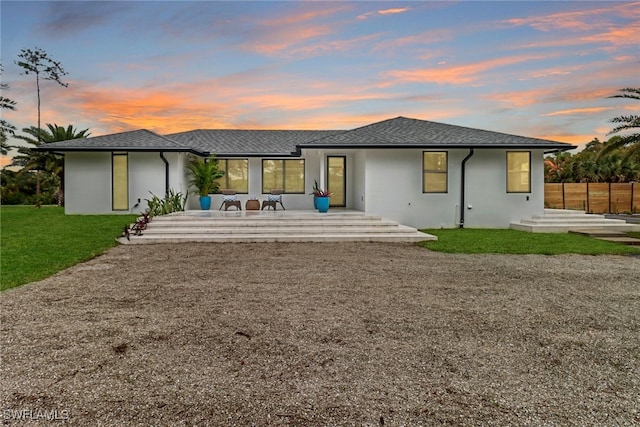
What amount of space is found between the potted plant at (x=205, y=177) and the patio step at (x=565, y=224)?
36.7 ft

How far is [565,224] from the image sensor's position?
47.2 feet

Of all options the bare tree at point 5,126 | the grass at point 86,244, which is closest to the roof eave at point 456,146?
the grass at point 86,244

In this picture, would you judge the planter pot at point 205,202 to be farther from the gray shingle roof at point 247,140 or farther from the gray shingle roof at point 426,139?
the gray shingle roof at point 426,139

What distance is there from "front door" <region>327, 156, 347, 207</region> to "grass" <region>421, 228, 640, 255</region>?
4.65 metres

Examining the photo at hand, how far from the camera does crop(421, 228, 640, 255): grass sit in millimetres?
9883

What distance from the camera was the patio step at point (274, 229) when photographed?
11.6 metres

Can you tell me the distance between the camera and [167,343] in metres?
3.84

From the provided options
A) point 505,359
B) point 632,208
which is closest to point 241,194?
point 505,359

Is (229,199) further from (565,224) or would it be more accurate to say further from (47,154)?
(47,154)

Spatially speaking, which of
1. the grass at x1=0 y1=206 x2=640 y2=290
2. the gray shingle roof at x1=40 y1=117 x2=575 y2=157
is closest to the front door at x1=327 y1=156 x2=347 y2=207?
the gray shingle roof at x1=40 y1=117 x2=575 y2=157

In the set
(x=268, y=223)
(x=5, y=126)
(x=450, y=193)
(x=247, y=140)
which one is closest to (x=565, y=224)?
(x=450, y=193)

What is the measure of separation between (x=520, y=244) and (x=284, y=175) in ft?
32.4

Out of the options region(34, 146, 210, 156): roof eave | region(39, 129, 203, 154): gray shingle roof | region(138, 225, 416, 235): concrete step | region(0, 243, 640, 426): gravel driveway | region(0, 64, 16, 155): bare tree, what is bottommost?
region(0, 243, 640, 426): gravel driveway

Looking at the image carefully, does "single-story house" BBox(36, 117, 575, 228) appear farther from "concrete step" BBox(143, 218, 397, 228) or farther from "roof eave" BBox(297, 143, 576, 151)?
"concrete step" BBox(143, 218, 397, 228)
